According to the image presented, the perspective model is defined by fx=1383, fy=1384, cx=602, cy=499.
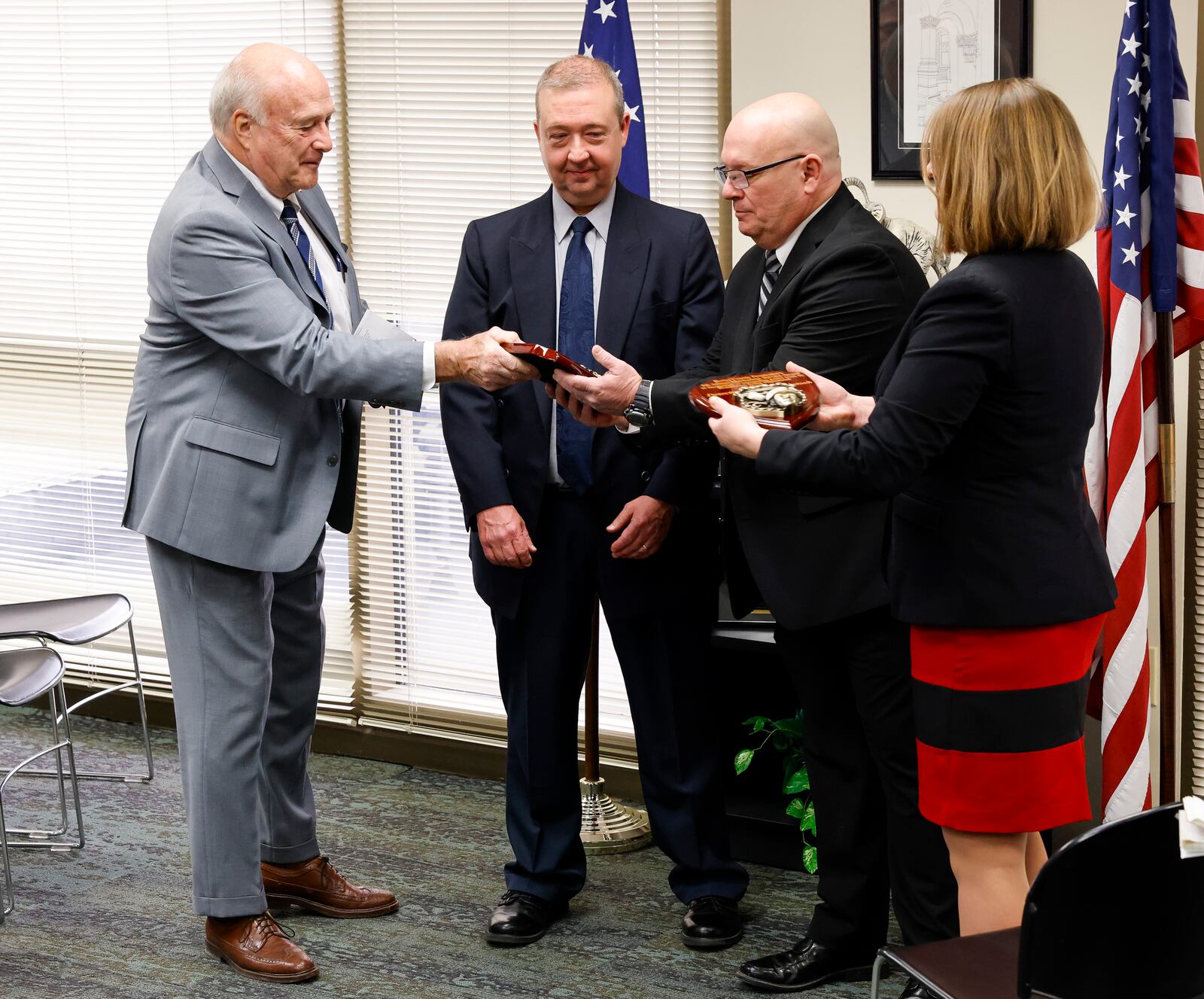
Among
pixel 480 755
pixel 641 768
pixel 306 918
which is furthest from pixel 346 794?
pixel 641 768

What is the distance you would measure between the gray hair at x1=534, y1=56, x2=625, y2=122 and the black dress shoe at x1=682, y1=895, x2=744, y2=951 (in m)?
1.67

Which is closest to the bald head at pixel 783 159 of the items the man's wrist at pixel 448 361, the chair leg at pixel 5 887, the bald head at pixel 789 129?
the bald head at pixel 789 129

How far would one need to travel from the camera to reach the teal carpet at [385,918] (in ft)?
9.22

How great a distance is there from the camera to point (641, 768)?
3.05 meters

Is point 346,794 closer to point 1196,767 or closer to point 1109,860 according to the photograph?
point 1196,767

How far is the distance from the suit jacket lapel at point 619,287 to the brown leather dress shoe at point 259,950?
4.58ft

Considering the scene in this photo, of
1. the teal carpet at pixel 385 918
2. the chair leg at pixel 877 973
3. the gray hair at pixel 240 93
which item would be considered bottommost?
the teal carpet at pixel 385 918

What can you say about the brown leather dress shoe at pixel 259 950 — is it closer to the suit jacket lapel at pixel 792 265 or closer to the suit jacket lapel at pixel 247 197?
the suit jacket lapel at pixel 247 197

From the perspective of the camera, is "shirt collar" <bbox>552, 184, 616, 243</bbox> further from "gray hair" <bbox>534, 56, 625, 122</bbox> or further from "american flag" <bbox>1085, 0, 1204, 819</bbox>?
"american flag" <bbox>1085, 0, 1204, 819</bbox>

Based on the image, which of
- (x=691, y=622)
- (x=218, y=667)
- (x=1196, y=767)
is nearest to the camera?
(x=218, y=667)

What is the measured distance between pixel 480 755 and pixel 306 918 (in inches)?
39.2

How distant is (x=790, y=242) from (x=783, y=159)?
0.54ft

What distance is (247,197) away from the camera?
272 centimetres

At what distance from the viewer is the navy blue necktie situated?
2.92 m
